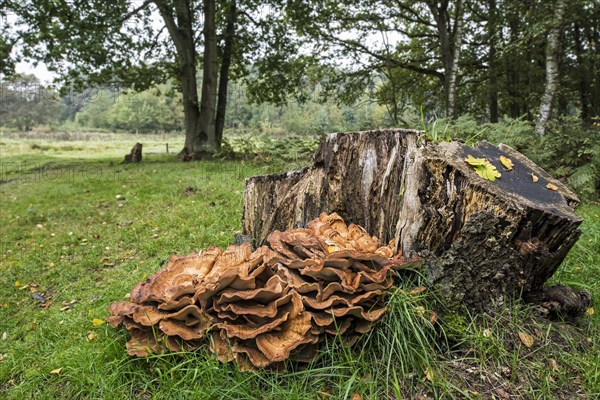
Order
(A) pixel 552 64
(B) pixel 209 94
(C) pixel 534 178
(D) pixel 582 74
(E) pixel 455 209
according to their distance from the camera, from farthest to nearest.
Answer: (B) pixel 209 94
(D) pixel 582 74
(A) pixel 552 64
(C) pixel 534 178
(E) pixel 455 209

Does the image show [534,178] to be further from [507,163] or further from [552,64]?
[552,64]

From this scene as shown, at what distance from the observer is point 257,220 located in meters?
3.97

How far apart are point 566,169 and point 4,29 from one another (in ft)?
59.1

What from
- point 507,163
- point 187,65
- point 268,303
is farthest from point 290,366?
point 187,65

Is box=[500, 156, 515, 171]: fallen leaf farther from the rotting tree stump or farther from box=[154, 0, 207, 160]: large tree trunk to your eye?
box=[154, 0, 207, 160]: large tree trunk

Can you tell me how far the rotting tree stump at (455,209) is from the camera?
2.36 meters

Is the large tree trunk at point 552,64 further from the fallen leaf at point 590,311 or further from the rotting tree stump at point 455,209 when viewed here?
the rotting tree stump at point 455,209

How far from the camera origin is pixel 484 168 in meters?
2.58

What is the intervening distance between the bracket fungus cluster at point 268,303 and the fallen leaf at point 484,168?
2.45ft

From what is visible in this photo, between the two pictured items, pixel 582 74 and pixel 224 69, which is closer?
pixel 582 74

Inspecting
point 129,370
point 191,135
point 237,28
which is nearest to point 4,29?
point 191,135

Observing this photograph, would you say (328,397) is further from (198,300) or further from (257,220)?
(257,220)

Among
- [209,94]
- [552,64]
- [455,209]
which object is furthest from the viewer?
[209,94]

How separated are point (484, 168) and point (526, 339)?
113 centimetres
